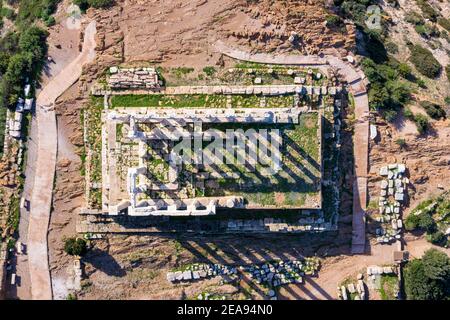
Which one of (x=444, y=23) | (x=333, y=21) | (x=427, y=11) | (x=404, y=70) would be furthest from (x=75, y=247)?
(x=444, y=23)

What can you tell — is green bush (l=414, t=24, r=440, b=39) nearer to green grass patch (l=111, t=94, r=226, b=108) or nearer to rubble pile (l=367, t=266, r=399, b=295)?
green grass patch (l=111, t=94, r=226, b=108)

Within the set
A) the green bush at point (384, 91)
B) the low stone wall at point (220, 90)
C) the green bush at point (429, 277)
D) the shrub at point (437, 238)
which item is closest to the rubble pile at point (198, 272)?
the low stone wall at point (220, 90)

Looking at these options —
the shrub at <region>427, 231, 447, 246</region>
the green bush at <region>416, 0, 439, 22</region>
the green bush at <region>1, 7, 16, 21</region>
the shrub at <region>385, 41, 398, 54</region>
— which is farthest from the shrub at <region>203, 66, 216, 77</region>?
the shrub at <region>427, 231, 447, 246</region>

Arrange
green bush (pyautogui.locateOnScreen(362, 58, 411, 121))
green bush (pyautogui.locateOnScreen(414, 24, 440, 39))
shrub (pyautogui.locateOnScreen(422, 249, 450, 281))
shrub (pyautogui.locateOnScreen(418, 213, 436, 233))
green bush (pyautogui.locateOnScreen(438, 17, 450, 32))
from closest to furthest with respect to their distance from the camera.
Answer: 1. shrub (pyautogui.locateOnScreen(422, 249, 450, 281))
2. green bush (pyautogui.locateOnScreen(362, 58, 411, 121))
3. shrub (pyautogui.locateOnScreen(418, 213, 436, 233))
4. green bush (pyautogui.locateOnScreen(414, 24, 440, 39))
5. green bush (pyautogui.locateOnScreen(438, 17, 450, 32))

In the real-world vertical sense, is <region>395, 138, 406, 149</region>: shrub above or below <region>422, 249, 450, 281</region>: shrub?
above

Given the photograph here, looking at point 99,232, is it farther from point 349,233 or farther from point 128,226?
point 349,233

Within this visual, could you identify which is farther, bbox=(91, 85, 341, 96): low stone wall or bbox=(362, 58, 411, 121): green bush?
bbox=(362, 58, 411, 121): green bush
